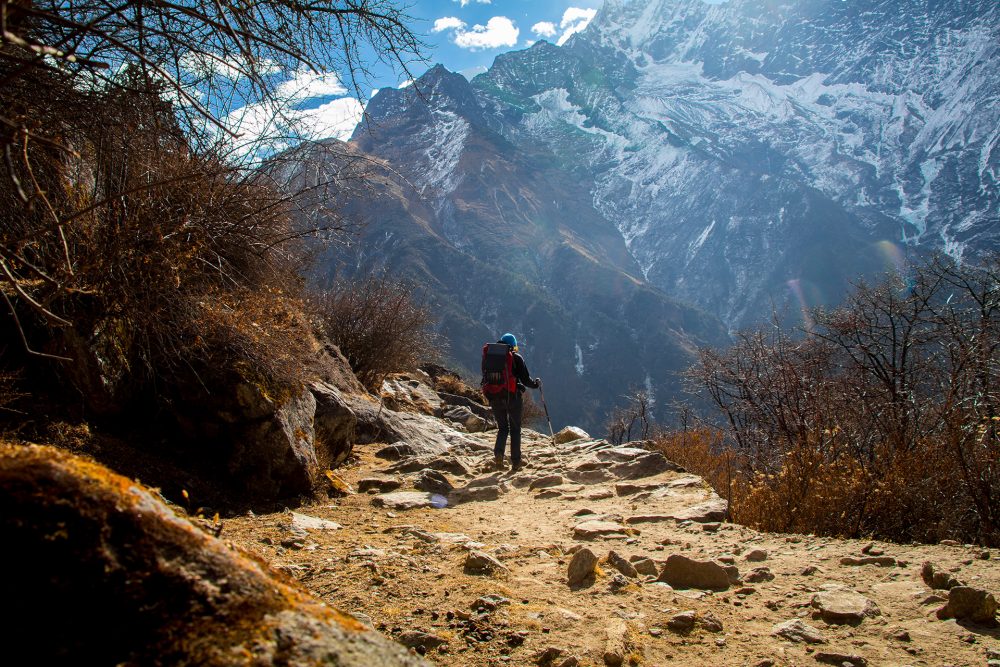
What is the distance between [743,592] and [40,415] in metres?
3.99

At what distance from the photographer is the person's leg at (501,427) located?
820 cm

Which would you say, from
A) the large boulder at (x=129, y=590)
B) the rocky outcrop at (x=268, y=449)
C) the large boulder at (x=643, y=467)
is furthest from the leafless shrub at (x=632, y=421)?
the large boulder at (x=129, y=590)

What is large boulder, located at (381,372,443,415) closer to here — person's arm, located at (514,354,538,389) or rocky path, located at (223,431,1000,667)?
person's arm, located at (514,354,538,389)

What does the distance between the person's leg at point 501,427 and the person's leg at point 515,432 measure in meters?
0.11

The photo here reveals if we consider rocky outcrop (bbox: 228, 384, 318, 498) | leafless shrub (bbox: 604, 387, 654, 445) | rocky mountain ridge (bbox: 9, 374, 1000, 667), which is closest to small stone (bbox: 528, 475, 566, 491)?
rocky mountain ridge (bbox: 9, 374, 1000, 667)

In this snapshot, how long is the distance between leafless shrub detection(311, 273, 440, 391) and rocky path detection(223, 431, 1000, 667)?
7.81m

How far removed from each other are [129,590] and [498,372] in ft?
24.9

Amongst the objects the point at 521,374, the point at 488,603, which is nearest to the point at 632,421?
the point at 521,374

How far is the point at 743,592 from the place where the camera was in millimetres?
2684

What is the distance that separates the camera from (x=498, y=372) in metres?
8.45

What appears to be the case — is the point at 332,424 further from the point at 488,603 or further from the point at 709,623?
the point at 709,623

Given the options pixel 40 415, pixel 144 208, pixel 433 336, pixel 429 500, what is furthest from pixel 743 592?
pixel 433 336

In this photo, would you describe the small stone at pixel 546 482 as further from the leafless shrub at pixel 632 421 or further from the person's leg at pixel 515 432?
the leafless shrub at pixel 632 421

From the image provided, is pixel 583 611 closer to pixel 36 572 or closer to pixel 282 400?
pixel 36 572
